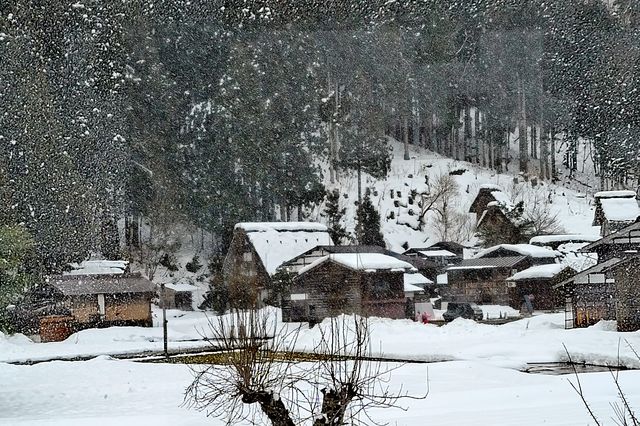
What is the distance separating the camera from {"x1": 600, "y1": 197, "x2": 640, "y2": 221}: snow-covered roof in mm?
26416

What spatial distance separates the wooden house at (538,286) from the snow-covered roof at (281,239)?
697 centimetres

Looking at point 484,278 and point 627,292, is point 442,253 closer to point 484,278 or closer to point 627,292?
point 484,278

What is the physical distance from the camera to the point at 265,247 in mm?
30172

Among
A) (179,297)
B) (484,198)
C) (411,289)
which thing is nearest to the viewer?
(411,289)

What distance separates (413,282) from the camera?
29.4m

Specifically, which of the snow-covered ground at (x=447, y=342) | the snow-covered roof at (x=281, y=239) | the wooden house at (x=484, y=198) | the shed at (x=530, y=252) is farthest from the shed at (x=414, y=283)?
the wooden house at (x=484, y=198)

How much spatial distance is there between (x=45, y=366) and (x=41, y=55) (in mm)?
24357

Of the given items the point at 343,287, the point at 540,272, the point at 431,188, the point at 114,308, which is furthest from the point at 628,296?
the point at 431,188

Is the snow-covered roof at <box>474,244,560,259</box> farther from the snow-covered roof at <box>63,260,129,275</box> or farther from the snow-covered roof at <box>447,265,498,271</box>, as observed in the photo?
the snow-covered roof at <box>63,260,129,275</box>

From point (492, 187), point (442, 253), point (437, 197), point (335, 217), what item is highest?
point (492, 187)

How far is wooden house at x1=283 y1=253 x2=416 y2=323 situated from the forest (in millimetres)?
8578

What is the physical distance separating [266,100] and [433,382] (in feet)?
90.1

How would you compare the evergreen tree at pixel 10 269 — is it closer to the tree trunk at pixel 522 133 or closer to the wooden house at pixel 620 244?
the wooden house at pixel 620 244

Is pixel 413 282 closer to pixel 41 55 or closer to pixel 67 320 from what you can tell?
pixel 67 320
